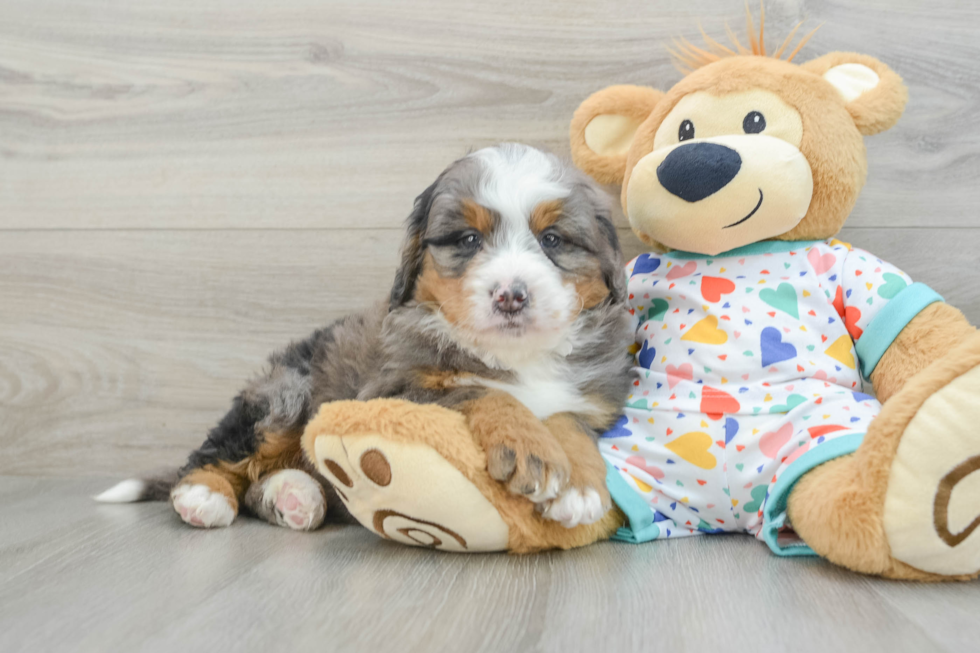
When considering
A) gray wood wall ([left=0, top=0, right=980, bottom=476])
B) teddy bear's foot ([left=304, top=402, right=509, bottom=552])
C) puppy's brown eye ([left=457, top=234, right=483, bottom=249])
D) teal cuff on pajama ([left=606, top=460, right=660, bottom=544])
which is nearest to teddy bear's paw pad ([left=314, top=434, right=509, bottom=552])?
teddy bear's foot ([left=304, top=402, right=509, bottom=552])

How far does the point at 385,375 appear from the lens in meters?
1.77

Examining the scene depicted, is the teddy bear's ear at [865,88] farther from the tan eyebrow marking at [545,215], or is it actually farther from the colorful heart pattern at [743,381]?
the tan eyebrow marking at [545,215]

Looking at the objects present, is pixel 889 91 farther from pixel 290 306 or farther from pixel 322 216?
pixel 290 306

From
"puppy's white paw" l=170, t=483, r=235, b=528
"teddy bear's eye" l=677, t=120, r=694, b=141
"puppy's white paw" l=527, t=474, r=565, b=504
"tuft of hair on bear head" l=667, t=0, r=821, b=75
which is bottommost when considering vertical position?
"puppy's white paw" l=170, t=483, r=235, b=528

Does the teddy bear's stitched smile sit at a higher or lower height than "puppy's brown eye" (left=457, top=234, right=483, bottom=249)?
higher

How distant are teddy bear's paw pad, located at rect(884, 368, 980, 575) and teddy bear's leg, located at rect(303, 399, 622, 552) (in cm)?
65

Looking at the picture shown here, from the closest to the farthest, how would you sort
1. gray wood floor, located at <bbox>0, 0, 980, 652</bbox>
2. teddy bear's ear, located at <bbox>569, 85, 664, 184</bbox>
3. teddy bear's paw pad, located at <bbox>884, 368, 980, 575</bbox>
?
teddy bear's paw pad, located at <bbox>884, 368, 980, 575</bbox> < teddy bear's ear, located at <bbox>569, 85, 664, 184</bbox> < gray wood floor, located at <bbox>0, 0, 980, 652</bbox>

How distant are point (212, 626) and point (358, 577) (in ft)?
1.05

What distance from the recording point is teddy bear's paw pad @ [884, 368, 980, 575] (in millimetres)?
1243

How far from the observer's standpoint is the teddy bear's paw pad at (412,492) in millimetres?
1463

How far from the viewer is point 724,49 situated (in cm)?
202

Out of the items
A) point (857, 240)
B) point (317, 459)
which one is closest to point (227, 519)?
point (317, 459)

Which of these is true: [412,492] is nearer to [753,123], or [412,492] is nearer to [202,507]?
[202,507]

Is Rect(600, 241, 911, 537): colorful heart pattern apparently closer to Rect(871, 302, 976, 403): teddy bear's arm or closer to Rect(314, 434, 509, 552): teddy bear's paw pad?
Rect(871, 302, 976, 403): teddy bear's arm
